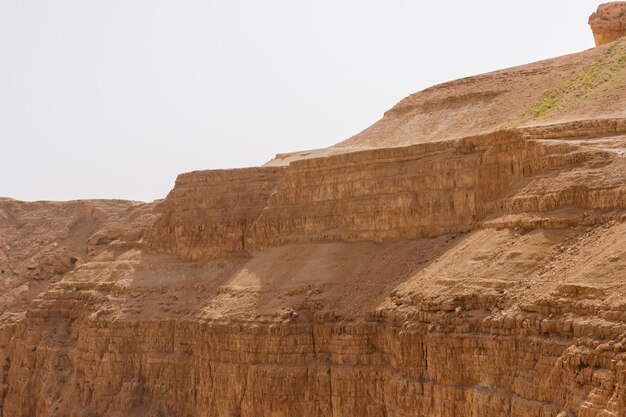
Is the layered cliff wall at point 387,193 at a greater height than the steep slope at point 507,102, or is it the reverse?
the steep slope at point 507,102

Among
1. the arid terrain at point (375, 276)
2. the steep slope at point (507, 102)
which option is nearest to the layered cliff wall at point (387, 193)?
the arid terrain at point (375, 276)

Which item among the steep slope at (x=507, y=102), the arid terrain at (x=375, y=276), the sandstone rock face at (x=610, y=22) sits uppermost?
the sandstone rock face at (x=610, y=22)

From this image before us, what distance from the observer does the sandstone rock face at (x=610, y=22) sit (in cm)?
7400

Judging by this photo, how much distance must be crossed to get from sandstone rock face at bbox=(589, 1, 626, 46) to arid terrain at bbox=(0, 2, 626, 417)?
12 cm

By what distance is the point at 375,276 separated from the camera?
192ft

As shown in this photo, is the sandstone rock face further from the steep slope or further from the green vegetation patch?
the green vegetation patch

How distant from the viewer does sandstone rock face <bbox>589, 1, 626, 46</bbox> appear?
74.0 meters

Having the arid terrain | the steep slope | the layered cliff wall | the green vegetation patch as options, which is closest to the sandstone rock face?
the arid terrain

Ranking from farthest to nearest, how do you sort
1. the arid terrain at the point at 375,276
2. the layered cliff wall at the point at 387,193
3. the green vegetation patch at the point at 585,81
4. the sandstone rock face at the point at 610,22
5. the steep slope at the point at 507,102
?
the sandstone rock face at the point at 610,22 → the green vegetation patch at the point at 585,81 → the steep slope at the point at 507,102 → the layered cliff wall at the point at 387,193 → the arid terrain at the point at 375,276

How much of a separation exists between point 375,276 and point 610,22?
24.8 meters

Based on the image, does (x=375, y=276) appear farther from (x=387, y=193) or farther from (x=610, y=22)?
(x=610, y=22)

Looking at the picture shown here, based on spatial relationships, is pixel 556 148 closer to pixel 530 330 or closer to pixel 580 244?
pixel 580 244

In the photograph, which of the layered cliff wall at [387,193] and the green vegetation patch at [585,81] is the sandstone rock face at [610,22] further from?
the layered cliff wall at [387,193]

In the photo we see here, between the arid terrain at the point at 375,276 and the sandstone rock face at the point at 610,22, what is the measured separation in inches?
4.5
